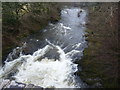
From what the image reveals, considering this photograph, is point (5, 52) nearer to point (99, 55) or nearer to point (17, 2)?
point (17, 2)

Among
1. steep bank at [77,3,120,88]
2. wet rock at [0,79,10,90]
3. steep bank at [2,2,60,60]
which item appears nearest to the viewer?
wet rock at [0,79,10,90]

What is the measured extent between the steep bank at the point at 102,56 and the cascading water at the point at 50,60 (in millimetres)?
552

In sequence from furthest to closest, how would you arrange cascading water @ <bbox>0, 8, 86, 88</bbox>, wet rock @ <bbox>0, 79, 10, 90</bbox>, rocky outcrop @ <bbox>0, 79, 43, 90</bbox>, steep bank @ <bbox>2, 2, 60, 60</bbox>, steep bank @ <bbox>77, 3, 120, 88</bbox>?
steep bank @ <bbox>2, 2, 60, 60</bbox>
cascading water @ <bbox>0, 8, 86, 88</bbox>
steep bank @ <bbox>77, 3, 120, 88</bbox>
wet rock @ <bbox>0, 79, 10, 90</bbox>
rocky outcrop @ <bbox>0, 79, 43, 90</bbox>

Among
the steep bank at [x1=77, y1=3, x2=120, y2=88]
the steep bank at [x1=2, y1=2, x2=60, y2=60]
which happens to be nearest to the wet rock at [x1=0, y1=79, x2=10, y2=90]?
the steep bank at [x1=2, y1=2, x2=60, y2=60]

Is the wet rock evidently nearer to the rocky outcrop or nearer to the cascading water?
the rocky outcrop

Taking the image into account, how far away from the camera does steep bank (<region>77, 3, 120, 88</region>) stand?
9.95 meters

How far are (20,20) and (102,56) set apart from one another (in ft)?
23.5

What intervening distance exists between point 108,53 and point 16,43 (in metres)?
6.03

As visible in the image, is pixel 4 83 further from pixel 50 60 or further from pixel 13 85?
pixel 50 60

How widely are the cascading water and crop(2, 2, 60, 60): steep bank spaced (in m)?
0.62

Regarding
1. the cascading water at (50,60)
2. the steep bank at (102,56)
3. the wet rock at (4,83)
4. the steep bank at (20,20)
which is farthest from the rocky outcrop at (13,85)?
the steep bank at (20,20)

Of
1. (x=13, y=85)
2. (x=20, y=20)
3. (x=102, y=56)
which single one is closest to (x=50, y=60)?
(x=102, y=56)

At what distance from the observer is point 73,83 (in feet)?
33.1

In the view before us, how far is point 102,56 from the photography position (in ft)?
38.0
